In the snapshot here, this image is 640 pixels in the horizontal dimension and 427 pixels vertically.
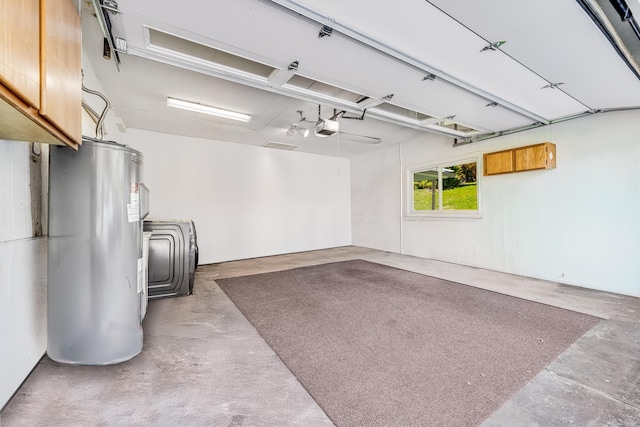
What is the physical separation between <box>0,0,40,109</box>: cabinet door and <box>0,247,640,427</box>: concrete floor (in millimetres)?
1624

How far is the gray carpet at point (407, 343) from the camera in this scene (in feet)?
5.26

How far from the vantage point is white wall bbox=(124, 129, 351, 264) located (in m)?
5.53

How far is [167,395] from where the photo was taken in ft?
5.40

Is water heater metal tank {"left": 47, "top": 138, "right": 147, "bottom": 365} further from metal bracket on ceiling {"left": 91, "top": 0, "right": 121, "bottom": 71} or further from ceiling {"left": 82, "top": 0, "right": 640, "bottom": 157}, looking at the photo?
ceiling {"left": 82, "top": 0, "right": 640, "bottom": 157}

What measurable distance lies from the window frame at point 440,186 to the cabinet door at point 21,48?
5.90 meters

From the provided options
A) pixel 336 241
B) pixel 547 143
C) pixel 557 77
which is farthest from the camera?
pixel 336 241

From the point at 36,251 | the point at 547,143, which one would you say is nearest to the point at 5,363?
the point at 36,251

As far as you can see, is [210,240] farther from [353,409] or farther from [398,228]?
[353,409]

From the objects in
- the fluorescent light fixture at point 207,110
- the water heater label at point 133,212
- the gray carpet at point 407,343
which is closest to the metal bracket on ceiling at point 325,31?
the water heater label at point 133,212

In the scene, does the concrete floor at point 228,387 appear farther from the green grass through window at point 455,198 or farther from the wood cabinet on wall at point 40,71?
the green grass through window at point 455,198

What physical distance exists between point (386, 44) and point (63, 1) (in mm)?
2082

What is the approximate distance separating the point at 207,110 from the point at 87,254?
10.0 feet

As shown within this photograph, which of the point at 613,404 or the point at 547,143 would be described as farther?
the point at 547,143

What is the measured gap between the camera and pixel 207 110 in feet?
13.9
